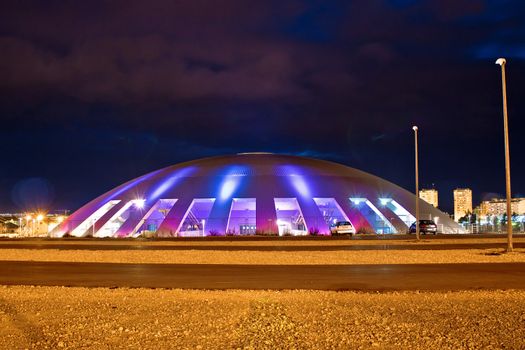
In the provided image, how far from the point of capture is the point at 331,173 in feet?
212

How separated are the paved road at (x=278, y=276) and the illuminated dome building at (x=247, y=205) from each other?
99.1ft

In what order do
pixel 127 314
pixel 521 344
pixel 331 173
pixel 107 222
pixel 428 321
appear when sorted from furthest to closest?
pixel 331 173, pixel 107 222, pixel 127 314, pixel 428 321, pixel 521 344

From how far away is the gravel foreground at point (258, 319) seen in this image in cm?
896

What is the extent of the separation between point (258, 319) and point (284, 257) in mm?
15399

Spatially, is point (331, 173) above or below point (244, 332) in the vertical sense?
above

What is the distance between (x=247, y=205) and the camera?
183 feet

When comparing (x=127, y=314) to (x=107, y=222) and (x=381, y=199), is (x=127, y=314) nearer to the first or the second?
(x=107, y=222)

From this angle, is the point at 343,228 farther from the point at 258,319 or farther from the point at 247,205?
the point at 258,319

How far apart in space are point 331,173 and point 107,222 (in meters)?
24.6

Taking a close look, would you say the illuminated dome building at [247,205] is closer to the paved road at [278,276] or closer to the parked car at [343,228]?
the parked car at [343,228]

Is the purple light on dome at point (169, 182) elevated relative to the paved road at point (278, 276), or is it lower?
elevated

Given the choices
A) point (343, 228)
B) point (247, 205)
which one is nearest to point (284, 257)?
point (343, 228)

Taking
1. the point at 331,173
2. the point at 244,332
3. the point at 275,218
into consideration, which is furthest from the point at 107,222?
the point at 244,332

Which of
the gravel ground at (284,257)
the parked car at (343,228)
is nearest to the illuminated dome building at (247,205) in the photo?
the parked car at (343,228)
